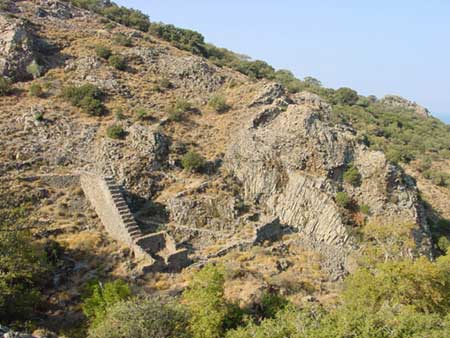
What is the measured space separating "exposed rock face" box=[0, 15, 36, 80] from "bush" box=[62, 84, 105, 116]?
5.10 m

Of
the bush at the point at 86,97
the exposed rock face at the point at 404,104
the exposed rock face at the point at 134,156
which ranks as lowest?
the exposed rock face at the point at 134,156

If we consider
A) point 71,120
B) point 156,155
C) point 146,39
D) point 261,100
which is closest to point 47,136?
point 71,120

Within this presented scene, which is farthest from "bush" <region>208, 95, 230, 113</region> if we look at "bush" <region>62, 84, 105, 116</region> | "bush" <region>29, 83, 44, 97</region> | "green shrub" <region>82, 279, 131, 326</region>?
"green shrub" <region>82, 279, 131, 326</region>

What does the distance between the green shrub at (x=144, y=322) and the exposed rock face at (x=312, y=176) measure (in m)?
12.1

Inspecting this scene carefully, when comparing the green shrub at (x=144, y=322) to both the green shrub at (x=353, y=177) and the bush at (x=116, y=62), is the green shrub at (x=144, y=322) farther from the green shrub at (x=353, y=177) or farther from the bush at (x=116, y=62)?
the bush at (x=116, y=62)

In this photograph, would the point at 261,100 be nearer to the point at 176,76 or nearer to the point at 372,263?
the point at 176,76

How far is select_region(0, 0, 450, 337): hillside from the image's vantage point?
17172 millimetres

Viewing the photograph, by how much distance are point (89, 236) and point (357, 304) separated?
46.7ft

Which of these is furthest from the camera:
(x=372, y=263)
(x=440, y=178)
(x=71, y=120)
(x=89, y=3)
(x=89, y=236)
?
(x=89, y=3)

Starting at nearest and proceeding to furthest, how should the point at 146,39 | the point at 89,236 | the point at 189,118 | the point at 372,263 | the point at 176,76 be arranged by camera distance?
the point at 372,263 → the point at 89,236 → the point at 189,118 → the point at 176,76 → the point at 146,39

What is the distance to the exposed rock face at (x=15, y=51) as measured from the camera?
104ft

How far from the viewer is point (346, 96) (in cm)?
6506

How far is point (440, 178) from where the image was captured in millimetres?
40219

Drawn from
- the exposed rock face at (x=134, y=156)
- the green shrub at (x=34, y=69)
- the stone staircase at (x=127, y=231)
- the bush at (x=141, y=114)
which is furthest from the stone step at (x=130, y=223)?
the green shrub at (x=34, y=69)
